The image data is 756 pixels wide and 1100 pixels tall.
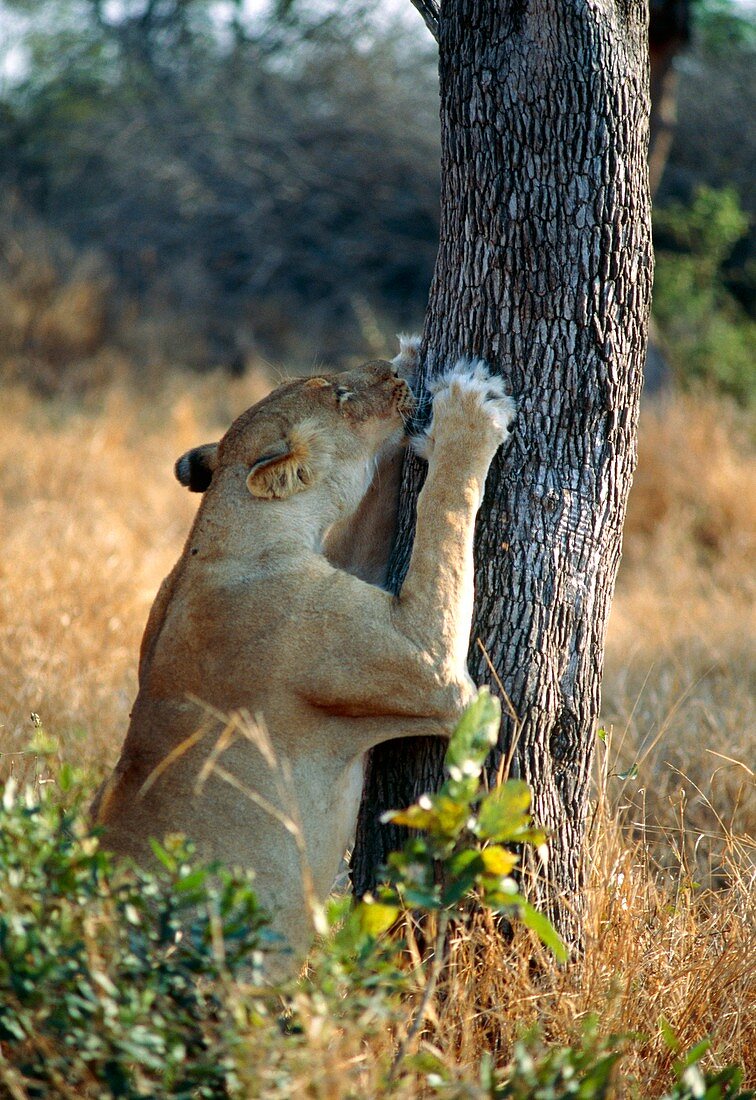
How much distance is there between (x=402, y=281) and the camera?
13875 mm

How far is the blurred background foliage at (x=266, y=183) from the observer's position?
1277 centimetres

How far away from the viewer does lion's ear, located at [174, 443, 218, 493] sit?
338 centimetres

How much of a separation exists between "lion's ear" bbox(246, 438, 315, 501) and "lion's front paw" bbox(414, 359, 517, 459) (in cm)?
40

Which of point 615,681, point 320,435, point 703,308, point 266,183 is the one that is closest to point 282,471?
point 320,435

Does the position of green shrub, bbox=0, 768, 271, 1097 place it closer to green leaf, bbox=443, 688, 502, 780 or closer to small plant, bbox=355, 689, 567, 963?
small plant, bbox=355, 689, 567, 963

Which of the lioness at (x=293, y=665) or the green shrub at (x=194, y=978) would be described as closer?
the green shrub at (x=194, y=978)

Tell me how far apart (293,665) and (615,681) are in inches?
110

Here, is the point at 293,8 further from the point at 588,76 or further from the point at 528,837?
the point at 528,837

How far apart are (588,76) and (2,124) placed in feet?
45.5

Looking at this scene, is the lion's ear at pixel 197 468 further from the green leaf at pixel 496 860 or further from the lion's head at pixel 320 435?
the green leaf at pixel 496 860

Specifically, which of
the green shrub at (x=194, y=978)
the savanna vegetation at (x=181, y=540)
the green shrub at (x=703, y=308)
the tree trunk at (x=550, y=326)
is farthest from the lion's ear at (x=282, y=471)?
the green shrub at (x=703, y=308)

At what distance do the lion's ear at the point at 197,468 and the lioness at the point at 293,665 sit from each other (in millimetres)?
345

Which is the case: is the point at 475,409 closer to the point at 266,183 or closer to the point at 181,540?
the point at 181,540

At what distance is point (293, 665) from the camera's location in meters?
2.75
